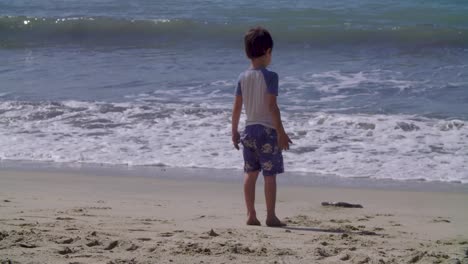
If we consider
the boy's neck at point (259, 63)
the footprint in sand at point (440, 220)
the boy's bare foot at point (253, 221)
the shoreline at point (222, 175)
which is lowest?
the shoreline at point (222, 175)

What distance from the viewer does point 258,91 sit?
5.42 metres

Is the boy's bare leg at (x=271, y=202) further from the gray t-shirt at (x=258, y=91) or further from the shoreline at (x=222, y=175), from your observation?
the shoreline at (x=222, y=175)

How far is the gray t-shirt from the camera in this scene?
538 centimetres

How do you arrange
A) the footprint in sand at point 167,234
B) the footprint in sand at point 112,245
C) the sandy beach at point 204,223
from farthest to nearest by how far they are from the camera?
the footprint in sand at point 167,234, the footprint in sand at point 112,245, the sandy beach at point 204,223

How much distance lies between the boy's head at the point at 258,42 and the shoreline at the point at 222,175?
2.13 m

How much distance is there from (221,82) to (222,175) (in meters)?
4.54

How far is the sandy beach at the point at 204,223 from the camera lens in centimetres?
455

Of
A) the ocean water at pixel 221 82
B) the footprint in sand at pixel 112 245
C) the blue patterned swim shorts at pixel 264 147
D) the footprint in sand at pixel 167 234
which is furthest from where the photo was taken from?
the ocean water at pixel 221 82

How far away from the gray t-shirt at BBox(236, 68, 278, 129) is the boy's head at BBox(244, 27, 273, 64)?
11 centimetres

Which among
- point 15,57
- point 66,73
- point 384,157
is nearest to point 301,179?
point 384,157

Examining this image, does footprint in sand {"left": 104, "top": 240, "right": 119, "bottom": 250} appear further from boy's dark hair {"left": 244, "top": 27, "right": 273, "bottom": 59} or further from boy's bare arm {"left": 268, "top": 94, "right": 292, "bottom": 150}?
boy's dark hair {"left": 244, "top": 27, "right": 273, "bottom": 59}

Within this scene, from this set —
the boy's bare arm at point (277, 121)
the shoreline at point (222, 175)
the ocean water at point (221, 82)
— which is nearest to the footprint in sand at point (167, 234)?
the boy's bare arm at point (277, 121)

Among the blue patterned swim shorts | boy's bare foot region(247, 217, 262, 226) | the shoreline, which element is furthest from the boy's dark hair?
the shoreline

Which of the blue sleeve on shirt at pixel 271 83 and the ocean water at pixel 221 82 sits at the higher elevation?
the blue sleeve on shirt at pixel 271 83
